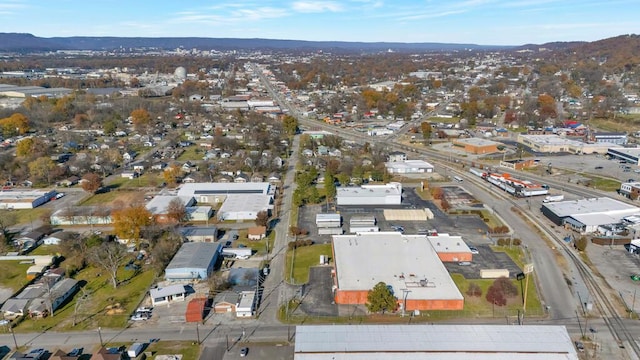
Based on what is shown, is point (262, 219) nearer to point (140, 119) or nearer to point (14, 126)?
point (140, 119)

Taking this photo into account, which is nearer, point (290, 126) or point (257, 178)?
point (257, 178)

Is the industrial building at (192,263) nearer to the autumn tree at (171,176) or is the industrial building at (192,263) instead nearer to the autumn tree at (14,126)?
the autumn tree at (171,176)

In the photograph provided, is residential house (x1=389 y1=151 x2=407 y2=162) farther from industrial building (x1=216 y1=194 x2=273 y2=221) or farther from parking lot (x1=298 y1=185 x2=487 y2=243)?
industrial building (x1=216 y1=194 x2=273 y2=221)

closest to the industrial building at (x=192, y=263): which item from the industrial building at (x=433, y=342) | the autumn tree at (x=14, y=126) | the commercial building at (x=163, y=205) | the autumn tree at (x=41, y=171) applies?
the commercial building at (x=163, y=205)

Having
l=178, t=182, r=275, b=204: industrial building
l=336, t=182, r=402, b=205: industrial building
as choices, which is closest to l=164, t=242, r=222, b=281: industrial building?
l=178, t=182, r=275, b=204: industrial building

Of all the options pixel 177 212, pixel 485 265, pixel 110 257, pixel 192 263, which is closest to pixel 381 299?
pixel 485 265

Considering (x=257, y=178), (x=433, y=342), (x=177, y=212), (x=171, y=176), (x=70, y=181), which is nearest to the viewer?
(x=433, y=342)
